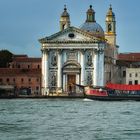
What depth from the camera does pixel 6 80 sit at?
110 meters

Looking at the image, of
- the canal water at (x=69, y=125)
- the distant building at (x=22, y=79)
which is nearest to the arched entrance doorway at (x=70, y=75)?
the distant building at (x=22, y=79)

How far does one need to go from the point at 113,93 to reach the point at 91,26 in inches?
997

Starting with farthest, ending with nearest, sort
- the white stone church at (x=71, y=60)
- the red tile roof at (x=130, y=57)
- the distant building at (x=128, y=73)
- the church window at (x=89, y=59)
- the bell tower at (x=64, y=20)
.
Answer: the red tile roof at (x=130, y=57), the distant building at (x=128, y=73), the bell tower at (x=64, y=20), the church window at (x=89, y=59), the white stone church at (x=71, y=60)

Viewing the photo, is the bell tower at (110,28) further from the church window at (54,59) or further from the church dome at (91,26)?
the church window at (54,59)

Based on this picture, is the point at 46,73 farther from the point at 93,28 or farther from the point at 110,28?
the point at 110,28

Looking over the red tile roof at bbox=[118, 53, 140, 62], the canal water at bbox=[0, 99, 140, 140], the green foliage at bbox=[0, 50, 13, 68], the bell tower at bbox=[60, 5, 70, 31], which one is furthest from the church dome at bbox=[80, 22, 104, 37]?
the canal water at bbox=[0, 99, 140, 140]

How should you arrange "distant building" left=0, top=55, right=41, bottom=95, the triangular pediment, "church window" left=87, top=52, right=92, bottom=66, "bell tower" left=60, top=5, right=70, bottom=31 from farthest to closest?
"bell tower" left=60, top=5, right=70, bottom=31, "distant building" left=0, top=55, right=41, bottom=95, "church window" left=87, top=52, right=92, bottom=66, the triangular pediment

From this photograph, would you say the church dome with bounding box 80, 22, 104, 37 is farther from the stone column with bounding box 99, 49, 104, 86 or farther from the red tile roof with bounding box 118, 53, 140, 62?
the red tile roof with bounding box 118, 53, 140, 62

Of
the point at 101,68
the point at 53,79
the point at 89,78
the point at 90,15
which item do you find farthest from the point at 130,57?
the point at 53,79

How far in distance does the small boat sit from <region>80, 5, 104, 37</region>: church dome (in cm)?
1965

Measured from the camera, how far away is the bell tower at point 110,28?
114812 millimetres

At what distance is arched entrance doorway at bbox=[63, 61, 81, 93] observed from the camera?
344ft

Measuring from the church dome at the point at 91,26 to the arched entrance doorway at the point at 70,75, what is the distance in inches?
392

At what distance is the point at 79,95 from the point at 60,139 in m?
60.0
